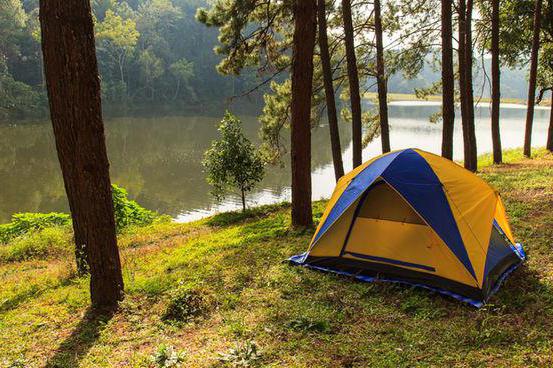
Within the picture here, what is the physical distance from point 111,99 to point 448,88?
52064 mm

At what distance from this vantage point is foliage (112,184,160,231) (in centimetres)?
1285

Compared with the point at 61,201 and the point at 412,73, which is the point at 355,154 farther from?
the point at 61,201

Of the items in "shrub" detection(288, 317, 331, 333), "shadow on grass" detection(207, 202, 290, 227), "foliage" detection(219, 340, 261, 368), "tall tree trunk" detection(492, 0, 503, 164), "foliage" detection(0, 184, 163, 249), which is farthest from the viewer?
"tall tree trunk" detection(492, 0, 503, 164)

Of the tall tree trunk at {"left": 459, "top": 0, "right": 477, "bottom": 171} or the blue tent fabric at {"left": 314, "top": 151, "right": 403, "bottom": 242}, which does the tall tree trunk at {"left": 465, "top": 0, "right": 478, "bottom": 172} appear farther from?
the blue tent fabric at {"left": 314, "top": 151, "right": 403, "bottom": 242}

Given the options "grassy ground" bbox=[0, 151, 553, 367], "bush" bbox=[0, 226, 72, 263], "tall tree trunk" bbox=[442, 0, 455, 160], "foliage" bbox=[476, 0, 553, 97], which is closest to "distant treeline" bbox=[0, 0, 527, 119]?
"foliage" bbox=[476, 0, 553, 97]

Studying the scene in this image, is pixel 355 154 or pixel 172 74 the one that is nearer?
pixel 355 154

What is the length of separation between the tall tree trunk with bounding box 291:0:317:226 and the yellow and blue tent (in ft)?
5.98

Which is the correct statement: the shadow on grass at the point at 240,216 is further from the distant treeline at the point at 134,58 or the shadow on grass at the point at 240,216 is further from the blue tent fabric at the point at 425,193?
the distant treeline at the point at 134,58

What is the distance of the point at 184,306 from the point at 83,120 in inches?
89.3

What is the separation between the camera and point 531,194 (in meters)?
9.09

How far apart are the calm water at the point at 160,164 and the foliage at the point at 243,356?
43.8ft

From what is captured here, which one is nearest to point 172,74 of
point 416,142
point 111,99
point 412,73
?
point 111,99

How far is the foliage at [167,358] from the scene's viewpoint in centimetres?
379

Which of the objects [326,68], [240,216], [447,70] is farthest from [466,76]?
[240,216]
